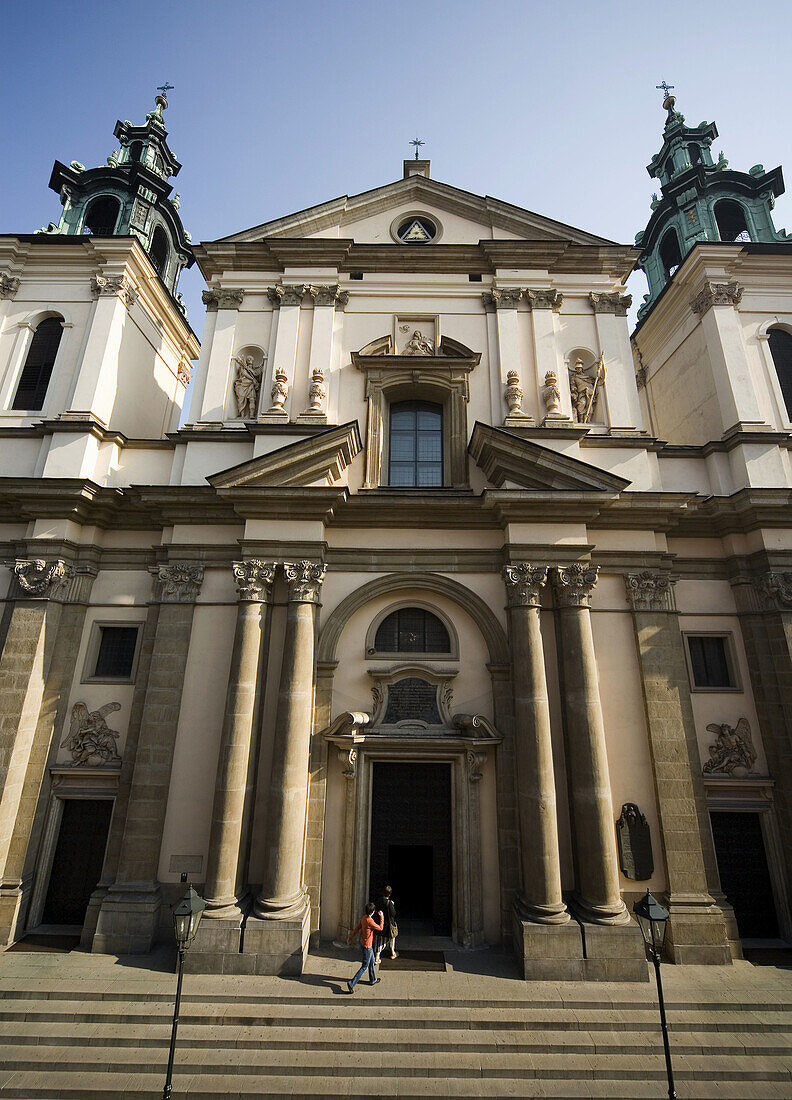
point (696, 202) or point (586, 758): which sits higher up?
point (696, 202)

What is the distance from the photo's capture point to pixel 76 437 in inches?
548

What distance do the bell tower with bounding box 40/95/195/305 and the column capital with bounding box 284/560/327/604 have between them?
41.0 ft

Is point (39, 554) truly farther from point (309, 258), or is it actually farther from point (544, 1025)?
point (544, 1025)

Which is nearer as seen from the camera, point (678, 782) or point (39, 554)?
point (678, 782)

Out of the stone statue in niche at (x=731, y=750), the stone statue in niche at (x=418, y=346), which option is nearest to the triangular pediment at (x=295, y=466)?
the stone statue in niche at (x=418, y=346)

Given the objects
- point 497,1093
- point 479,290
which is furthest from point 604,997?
point 479,290

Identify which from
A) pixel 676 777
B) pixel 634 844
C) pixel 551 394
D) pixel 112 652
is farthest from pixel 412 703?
pixel 551 394

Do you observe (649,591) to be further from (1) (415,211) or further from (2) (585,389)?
(1) (415,211)

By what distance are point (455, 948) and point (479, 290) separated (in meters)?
15.9

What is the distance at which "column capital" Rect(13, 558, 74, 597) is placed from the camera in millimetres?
12492

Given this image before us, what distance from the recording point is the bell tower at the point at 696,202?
18188 millimetres

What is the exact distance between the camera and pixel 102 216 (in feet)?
61.6

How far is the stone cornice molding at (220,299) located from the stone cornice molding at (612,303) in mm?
9967

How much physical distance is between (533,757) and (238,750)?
5.80 m
